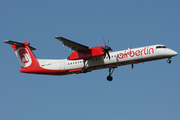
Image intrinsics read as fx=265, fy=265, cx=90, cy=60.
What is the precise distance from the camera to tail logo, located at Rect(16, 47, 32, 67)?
31031 millimetres

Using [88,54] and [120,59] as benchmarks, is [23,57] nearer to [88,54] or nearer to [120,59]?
[88,54]

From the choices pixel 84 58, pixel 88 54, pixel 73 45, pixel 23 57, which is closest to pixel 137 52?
pixel 88 54

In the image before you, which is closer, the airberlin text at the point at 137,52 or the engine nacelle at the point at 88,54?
the airberlin text at the point at 137,52

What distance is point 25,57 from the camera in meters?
31.2

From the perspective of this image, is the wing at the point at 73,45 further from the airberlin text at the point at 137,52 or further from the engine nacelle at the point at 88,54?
the airberlin text at the point at 137,52

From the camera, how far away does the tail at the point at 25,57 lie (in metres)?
30.9

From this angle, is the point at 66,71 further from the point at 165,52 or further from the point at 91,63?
the point at 165,52

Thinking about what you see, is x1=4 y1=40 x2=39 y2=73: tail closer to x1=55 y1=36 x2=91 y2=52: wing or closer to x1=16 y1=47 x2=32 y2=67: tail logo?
x1=16 y1=47 x2=32 y2=67: tail logo

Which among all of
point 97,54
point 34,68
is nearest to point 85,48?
point 97,54

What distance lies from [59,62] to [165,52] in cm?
1173

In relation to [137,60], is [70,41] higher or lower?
higher

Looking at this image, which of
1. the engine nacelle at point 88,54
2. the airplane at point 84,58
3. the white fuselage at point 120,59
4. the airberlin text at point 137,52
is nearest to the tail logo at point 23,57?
the airplane at point 84,58

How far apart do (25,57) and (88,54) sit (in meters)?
8.16

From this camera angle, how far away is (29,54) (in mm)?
31266
